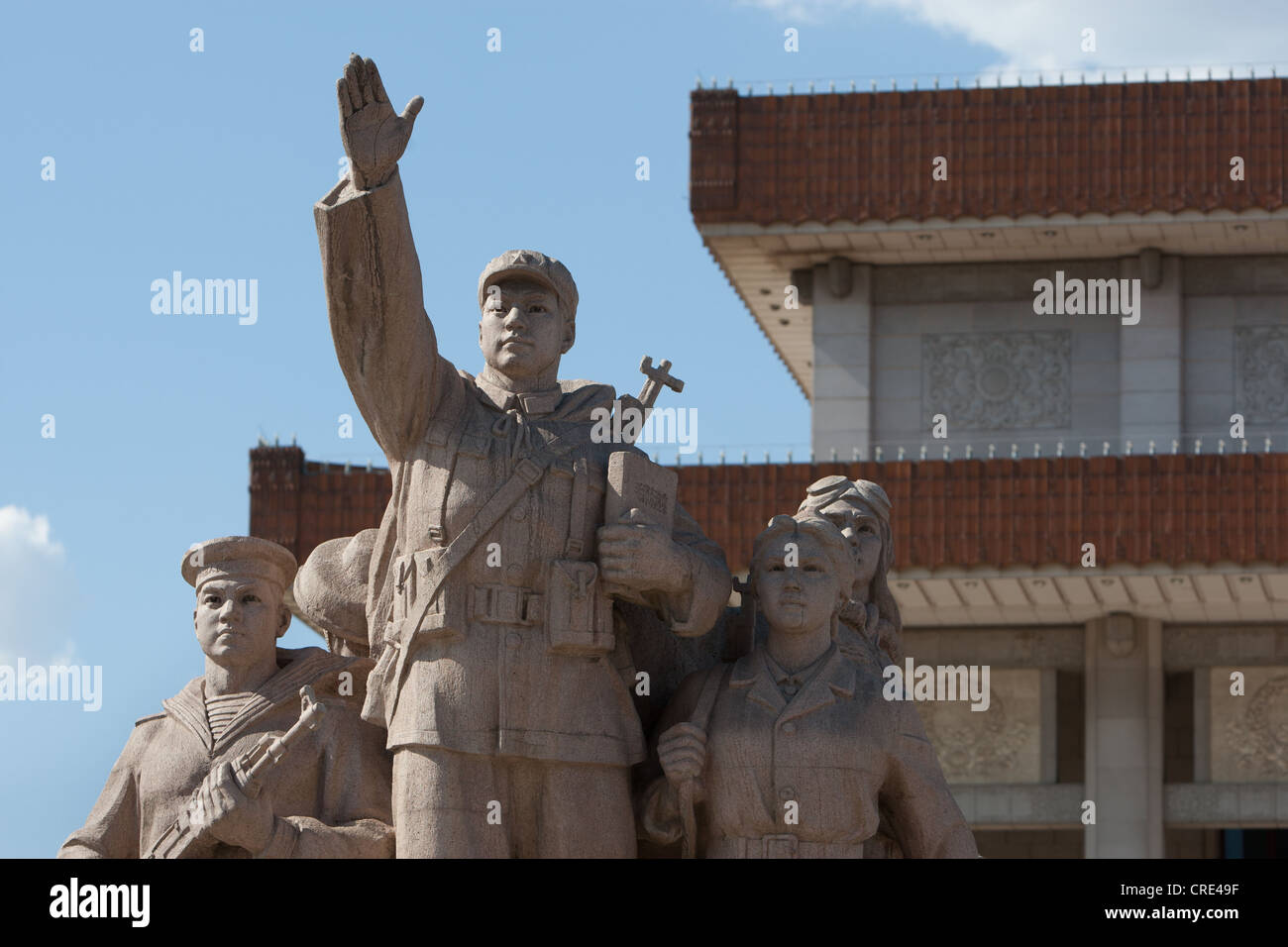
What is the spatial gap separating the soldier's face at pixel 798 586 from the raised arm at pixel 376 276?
1.40 m

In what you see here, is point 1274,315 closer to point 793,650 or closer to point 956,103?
point 956,103

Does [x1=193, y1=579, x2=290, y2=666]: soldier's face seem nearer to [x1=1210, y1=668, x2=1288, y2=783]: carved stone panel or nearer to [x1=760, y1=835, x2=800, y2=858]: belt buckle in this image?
[x1=760, y1=835, x2=800, y2=858]: belt buckle

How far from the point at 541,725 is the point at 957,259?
28.2 m

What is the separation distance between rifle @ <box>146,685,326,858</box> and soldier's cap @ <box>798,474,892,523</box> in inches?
103

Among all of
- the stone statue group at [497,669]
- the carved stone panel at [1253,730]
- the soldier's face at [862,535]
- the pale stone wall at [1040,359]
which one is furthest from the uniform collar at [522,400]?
the pale stone wall at [1040,359]

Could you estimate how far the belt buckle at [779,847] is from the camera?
9.87 metres

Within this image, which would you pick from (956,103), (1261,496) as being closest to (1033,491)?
(1261,496)

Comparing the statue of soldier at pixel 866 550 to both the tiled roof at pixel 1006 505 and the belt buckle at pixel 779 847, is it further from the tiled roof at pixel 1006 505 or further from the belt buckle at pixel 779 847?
the tiled roof at pixel 1006 505

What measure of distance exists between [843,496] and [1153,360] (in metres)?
25.5

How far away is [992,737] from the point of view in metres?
34.5

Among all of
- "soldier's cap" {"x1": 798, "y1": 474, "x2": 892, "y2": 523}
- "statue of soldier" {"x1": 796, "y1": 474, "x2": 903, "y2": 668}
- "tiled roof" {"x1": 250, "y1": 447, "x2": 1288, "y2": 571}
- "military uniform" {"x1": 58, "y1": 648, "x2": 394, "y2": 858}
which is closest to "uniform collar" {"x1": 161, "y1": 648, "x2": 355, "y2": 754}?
"military uniform" {"x1": 58, "y1": 648, "x2": 394, "y2": 858}

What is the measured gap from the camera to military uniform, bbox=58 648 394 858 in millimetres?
10016

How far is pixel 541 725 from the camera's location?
9820mm
